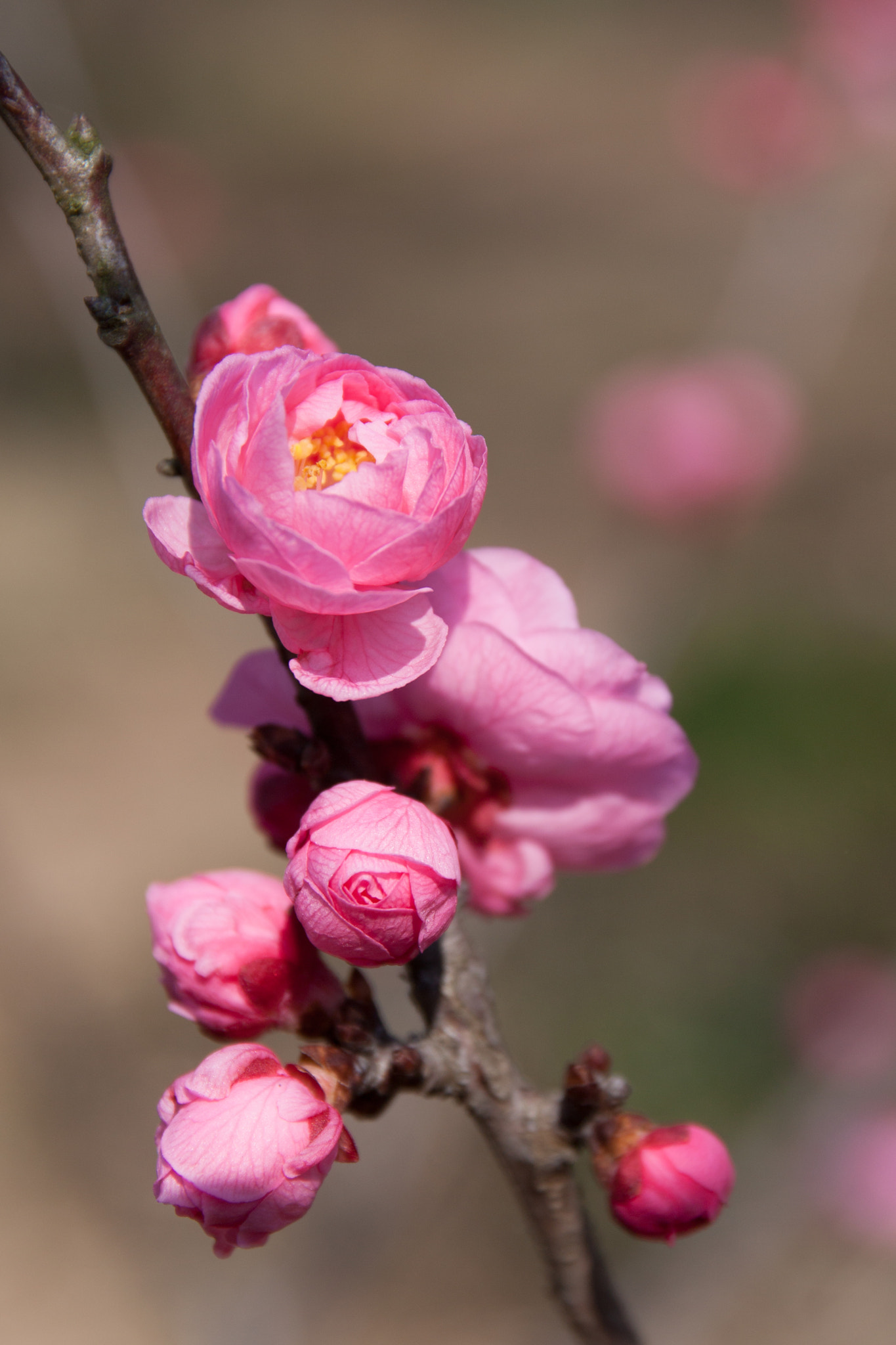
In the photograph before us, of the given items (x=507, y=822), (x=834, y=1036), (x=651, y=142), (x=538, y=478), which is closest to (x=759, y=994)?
(x=834, y=1036)

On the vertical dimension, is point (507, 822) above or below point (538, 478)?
above

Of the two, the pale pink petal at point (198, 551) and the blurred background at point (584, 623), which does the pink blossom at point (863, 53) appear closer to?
the blurred background at point (584, 623)

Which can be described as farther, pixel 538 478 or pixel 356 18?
pixel 356 18

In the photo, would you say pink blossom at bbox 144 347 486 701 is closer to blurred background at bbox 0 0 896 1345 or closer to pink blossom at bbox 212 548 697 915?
pink blossom at bbox 212 548 697 915

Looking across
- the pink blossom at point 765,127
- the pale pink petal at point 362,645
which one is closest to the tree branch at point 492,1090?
the pale pink petal at point 362,645

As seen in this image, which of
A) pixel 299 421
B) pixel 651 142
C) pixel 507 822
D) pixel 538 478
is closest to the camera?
pixel 299 421

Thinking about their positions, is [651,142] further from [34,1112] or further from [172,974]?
[172,974]
